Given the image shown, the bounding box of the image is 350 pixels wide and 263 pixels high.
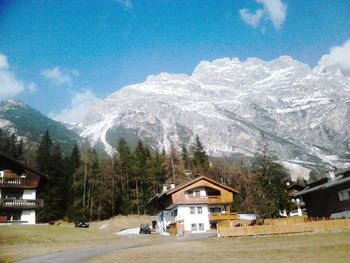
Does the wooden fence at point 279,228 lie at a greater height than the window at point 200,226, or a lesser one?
lesser

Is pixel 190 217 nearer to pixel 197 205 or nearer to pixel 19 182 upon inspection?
pixel 197 205

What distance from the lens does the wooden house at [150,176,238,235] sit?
6525 centimetres

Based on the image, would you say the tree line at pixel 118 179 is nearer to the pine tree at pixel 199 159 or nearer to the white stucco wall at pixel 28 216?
the pine tree at pixel 199 159

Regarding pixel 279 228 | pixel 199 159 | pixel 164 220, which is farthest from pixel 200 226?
pixel 199 159

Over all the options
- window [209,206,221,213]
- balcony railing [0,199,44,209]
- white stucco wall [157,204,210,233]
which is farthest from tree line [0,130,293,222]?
balcony railing [0,199,44,209]

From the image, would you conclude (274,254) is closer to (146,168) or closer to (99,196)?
(99,196)

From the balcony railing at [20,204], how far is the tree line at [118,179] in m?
15.4

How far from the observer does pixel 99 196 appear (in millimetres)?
85688

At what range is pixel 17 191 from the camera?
61.2m

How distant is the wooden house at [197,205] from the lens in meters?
65.2

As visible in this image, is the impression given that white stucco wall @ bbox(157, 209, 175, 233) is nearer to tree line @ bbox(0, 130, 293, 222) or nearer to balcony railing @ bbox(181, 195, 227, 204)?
balcony railing @ bbox(181, 195, 227, 204)

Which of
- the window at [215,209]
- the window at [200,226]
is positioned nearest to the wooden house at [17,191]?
the window at [200,226]

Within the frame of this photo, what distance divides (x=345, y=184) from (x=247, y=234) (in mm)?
22484

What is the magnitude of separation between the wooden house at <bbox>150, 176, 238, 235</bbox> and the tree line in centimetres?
656
